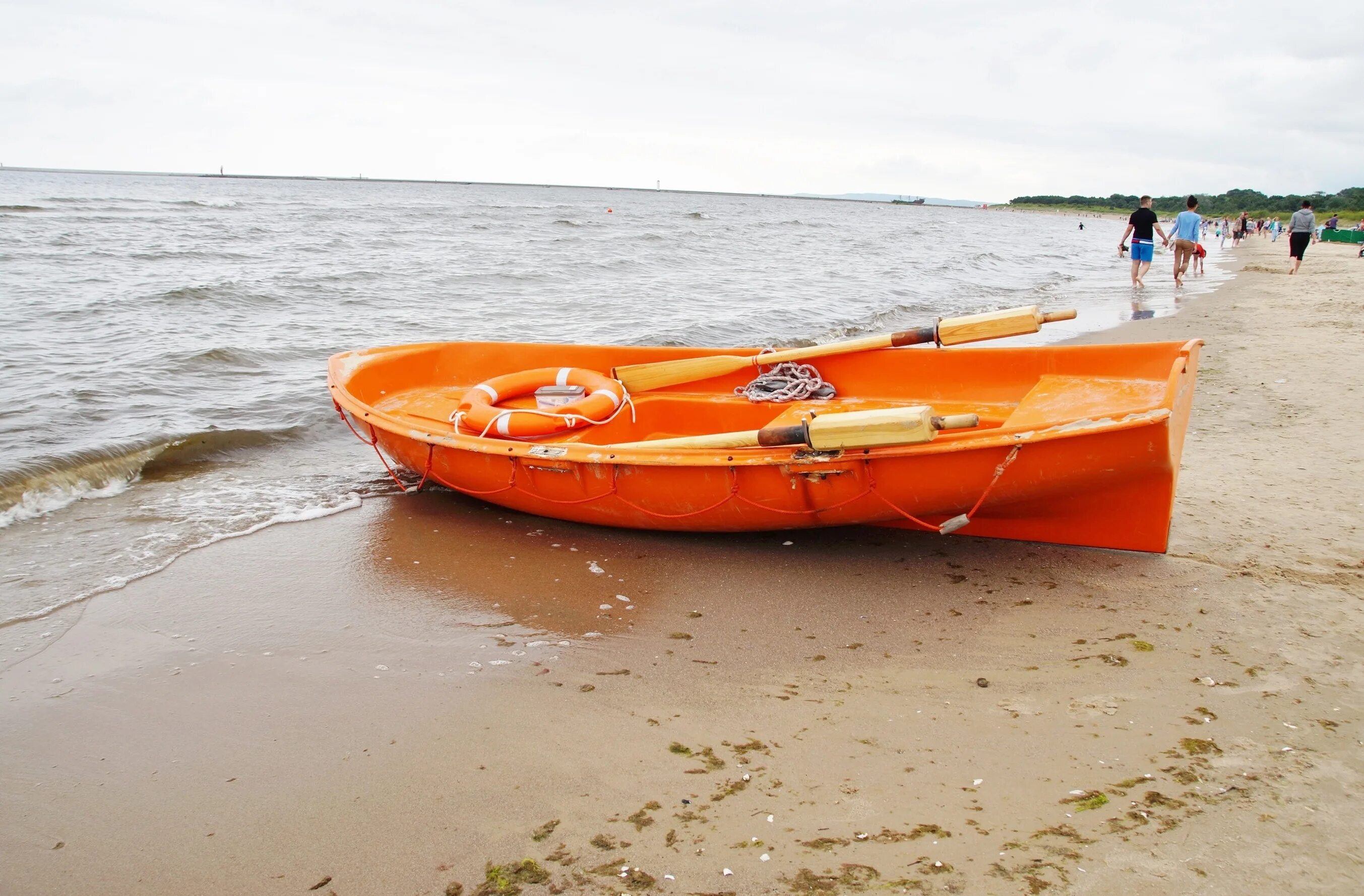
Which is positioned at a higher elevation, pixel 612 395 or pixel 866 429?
pixel 866 429

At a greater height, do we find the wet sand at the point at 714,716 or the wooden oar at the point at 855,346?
the wooden oar at the point at 855,346

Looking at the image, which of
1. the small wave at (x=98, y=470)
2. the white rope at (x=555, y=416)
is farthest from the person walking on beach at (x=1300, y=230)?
the small wave at (x=98, y=470)

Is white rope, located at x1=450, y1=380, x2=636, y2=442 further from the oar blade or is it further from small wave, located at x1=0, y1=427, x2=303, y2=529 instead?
small wave, located at x1=0, y1=427, x2=303, y2=529

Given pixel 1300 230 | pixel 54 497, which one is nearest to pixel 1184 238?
pixel 1300 230

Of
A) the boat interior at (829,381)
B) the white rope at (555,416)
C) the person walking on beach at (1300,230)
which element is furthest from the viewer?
the person walking on beach at (1300,230)

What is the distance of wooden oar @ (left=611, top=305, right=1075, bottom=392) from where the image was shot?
19.1 feet

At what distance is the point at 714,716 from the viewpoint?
355 centimetres

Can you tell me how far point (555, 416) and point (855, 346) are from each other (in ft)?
7.53

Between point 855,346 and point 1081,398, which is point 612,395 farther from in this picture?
point 1081,398

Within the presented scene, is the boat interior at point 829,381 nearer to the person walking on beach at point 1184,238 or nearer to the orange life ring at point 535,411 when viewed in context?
the orange life ring at point 535,411

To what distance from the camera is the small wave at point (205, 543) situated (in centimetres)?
474

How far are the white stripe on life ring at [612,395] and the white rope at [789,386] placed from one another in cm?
100

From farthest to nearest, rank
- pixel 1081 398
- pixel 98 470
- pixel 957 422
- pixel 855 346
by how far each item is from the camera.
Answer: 1. pixel 98 470
2. pixel 855 346
3. pixel 1081 398
4. pixel 957 422

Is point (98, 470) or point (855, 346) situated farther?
point (98, 470)
